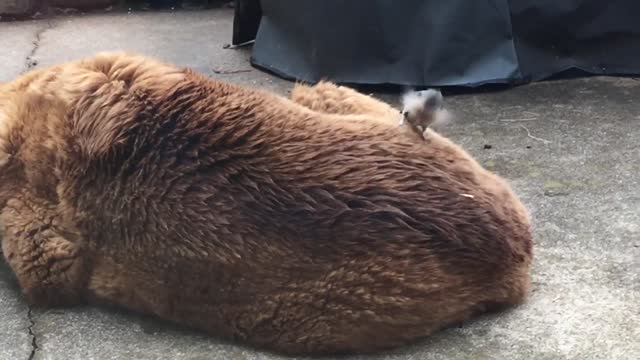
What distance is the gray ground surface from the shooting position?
2.96m

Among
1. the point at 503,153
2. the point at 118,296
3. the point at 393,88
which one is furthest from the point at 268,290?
the point at 393,88

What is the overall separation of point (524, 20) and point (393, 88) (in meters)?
0.81

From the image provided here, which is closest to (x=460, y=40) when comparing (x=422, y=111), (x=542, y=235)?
(x=542, y=235)

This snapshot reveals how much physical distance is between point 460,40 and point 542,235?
1.93 meters

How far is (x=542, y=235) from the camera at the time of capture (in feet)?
12.0

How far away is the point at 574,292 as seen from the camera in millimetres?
3238

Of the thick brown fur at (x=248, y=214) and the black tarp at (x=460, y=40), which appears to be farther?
the black tarp at (x=460, y=40)

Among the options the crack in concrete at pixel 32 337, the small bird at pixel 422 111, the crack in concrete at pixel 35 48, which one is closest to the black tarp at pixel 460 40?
the crack in concrete at pixel 35 48

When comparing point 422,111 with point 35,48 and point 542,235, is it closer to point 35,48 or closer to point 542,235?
point 542,235

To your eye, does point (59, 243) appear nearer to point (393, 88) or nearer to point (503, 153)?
point (503, 153)

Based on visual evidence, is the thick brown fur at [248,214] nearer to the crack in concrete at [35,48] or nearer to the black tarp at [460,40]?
the black tarp at [460,40]

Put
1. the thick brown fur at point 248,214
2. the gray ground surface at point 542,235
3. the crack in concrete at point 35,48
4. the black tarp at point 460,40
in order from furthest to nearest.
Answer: the crack in concrete at point 35,48 → the black tarp at point 460,40 → the gray ground surface at point 542,235 → the thick brown fur at point 248,214

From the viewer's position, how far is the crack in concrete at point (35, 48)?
20.0ft

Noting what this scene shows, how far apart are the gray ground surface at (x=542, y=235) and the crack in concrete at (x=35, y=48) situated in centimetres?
3
